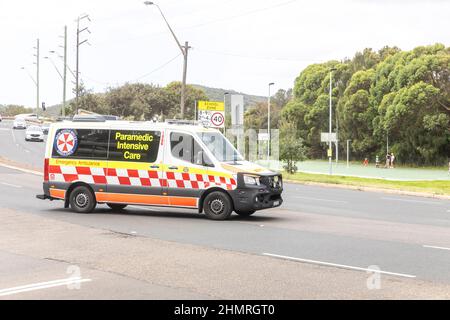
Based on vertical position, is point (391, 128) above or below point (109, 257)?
above

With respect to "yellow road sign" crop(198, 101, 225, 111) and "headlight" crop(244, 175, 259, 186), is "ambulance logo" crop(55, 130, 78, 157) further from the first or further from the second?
"yellow road sign" crop(198, 101, 225, 111)

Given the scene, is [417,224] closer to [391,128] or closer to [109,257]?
[109,257]

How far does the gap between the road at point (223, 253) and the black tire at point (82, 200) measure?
31 centimetres

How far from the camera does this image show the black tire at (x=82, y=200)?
16.1 meters

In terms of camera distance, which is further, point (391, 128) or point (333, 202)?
point (391, 128)

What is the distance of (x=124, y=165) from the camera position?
51.7 feet

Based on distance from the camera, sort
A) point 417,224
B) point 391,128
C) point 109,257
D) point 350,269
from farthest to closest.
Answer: point 391,128 < point 417,224 < point 109,257 < point 350,269

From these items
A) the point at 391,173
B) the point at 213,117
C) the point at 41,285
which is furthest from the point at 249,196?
the point at 391,173

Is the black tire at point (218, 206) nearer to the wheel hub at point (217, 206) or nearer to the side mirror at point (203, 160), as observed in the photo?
the wheel hub at point (217, 206)

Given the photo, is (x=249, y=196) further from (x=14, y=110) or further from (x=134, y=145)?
(x=14, y=110)

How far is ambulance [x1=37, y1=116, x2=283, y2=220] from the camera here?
589 inches
